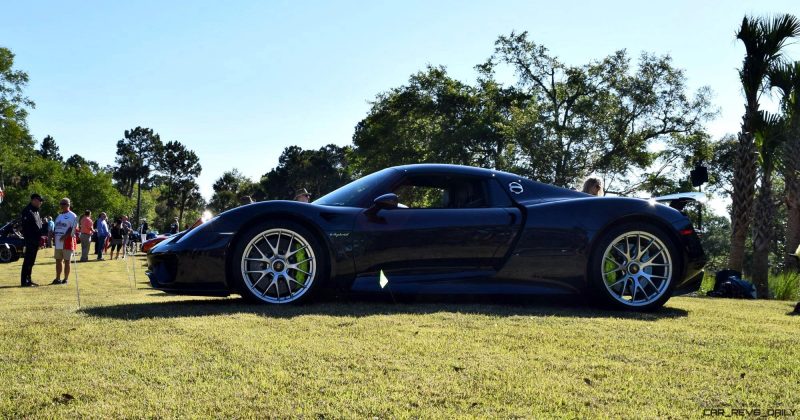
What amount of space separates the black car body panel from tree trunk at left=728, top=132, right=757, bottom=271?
27.0ft

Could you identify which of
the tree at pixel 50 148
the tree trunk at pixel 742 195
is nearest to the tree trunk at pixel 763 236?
the tree trunk at pixel 742 195

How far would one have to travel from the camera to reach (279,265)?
535cm

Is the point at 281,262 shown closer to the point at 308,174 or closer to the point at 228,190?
the point at 308,174

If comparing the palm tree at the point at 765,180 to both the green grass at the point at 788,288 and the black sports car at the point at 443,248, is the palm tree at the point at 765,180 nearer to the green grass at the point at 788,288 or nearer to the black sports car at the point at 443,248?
the green grass at the point at 788,288

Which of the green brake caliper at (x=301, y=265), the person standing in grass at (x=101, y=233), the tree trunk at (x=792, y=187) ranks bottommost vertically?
the green brake caliper at (x=301, y=265)

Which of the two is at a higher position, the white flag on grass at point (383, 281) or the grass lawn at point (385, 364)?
the white flag on grass at point (383, 281)

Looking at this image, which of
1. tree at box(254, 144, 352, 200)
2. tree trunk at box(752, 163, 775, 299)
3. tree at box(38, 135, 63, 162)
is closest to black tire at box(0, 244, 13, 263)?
tree trunk at box(752, 163, 775, 299)

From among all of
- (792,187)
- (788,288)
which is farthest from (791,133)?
(788,288)

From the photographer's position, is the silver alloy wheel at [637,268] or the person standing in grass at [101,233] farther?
the person standing in grass at [101,233]

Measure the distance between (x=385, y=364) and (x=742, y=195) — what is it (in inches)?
479

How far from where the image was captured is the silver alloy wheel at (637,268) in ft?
18.5

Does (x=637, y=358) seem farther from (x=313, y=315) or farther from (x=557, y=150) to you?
(x=557, y=150)

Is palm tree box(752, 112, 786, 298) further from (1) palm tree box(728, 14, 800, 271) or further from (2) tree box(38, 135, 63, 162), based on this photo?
(2) tree box(38, 135, 63, 162)

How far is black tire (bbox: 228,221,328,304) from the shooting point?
17.4 ft
